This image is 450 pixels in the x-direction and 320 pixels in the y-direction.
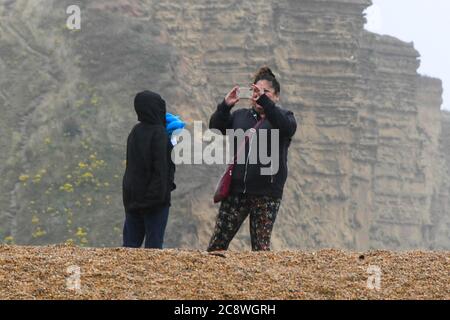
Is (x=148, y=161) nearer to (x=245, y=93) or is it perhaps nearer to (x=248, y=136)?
(x=248, y=136)

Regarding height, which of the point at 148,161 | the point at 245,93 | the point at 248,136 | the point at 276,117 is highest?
the point at 245,93

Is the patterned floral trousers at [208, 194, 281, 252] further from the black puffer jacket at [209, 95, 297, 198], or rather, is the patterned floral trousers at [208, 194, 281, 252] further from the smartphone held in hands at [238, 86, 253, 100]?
the smartphone held in hands at [238, 86, 253, 100]

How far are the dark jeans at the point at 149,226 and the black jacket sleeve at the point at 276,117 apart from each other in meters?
1.42

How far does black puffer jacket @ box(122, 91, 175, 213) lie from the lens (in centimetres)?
1256

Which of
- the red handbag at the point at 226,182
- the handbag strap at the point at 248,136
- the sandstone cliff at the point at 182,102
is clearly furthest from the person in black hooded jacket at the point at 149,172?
the sandstone cliff at the point at 182,102

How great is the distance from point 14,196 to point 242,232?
786 cm

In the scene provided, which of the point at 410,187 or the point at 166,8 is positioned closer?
the point at 166,8

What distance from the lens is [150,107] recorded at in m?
12.6

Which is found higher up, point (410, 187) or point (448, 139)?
point (448, 139)

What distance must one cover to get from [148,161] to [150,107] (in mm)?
543

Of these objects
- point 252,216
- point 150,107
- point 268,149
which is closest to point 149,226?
point 252,216

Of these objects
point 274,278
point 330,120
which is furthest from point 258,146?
point 330,120
